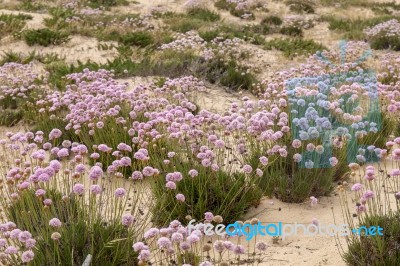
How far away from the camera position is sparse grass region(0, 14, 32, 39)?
13.2 metres

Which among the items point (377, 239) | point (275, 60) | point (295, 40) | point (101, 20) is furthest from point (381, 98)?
point (101, 20)

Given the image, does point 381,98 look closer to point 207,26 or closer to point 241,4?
point 207,26

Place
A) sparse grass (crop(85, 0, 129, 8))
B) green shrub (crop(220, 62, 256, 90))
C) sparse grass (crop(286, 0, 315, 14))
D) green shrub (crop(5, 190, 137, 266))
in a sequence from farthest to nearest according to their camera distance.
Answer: sparse grass (crop(286, 0, 315, 14)) → sparse grass (crop(85, 0, 129, 8)) → green shrub (crop(220, 62, 256, 90)) → green shrub (crop(5, 190, 137, 266))

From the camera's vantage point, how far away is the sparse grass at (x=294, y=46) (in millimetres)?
12695

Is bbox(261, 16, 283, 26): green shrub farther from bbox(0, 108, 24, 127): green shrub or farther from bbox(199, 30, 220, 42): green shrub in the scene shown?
bbox(0, 108, 24, 127): green shrub

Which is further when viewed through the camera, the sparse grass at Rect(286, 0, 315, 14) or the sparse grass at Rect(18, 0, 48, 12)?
the sparse grass at Rect(286, 0, 315, 14)

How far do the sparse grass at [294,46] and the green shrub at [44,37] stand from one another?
540cm

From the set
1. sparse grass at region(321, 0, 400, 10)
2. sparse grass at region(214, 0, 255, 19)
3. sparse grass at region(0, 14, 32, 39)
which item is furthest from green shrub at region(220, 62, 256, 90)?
sparse grass at region(321, 0, 400, 10)

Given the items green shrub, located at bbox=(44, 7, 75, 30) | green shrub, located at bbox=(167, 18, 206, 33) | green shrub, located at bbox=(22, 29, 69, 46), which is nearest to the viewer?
green shrub, located at bbox=(22, 29, 69, 46)

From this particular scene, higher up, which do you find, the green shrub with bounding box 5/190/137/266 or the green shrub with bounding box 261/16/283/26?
the green shrub with bounding box 5/190/137/266

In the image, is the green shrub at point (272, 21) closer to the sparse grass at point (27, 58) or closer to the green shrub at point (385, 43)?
the green shrub at point (385, 43)

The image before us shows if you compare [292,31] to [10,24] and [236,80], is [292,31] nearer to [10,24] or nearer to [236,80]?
[236,80]

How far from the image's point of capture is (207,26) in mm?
15523

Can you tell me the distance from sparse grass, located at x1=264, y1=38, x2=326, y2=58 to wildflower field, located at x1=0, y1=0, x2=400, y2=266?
2.8 inches
